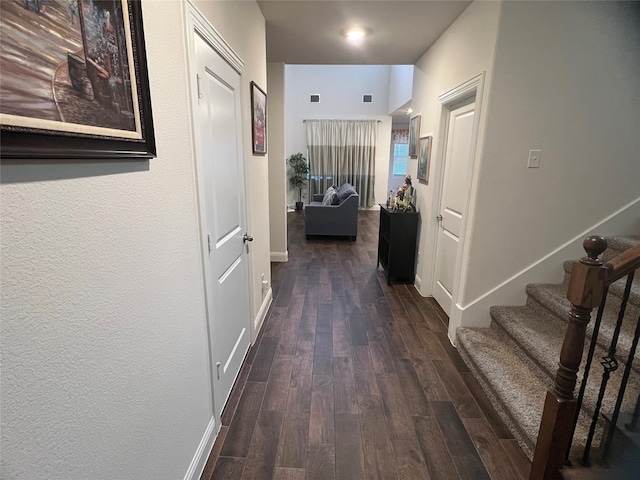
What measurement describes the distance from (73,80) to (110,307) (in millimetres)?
549

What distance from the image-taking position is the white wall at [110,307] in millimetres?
616

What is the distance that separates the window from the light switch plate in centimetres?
846

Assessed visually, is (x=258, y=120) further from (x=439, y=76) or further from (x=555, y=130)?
(x=555, y=130)

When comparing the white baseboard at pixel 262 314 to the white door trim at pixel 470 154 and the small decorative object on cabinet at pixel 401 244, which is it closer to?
the small decorative object on cabinet at pixel 401 244

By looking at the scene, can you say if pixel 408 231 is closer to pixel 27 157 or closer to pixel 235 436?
pixel 235 436

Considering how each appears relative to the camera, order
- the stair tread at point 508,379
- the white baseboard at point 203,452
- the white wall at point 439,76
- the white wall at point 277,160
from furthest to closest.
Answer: the white wall at point 277,160 → the white wall at point 439,76 → the stair tread at point 508,379 → the white baseboard at point 203,452

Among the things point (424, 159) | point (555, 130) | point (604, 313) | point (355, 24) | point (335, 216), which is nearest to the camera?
point (604, 313)

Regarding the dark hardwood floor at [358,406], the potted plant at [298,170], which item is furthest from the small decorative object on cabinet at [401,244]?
the potted plant at [298,170]

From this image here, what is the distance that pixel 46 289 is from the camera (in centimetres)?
67

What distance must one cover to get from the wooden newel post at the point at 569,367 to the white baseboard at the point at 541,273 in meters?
1.18

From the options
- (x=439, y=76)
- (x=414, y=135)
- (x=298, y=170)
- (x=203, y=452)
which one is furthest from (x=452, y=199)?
(x=298, y=170)

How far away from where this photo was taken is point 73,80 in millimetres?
697

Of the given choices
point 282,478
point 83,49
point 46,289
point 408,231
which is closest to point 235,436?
point 282,478

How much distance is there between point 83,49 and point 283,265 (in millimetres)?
3815
